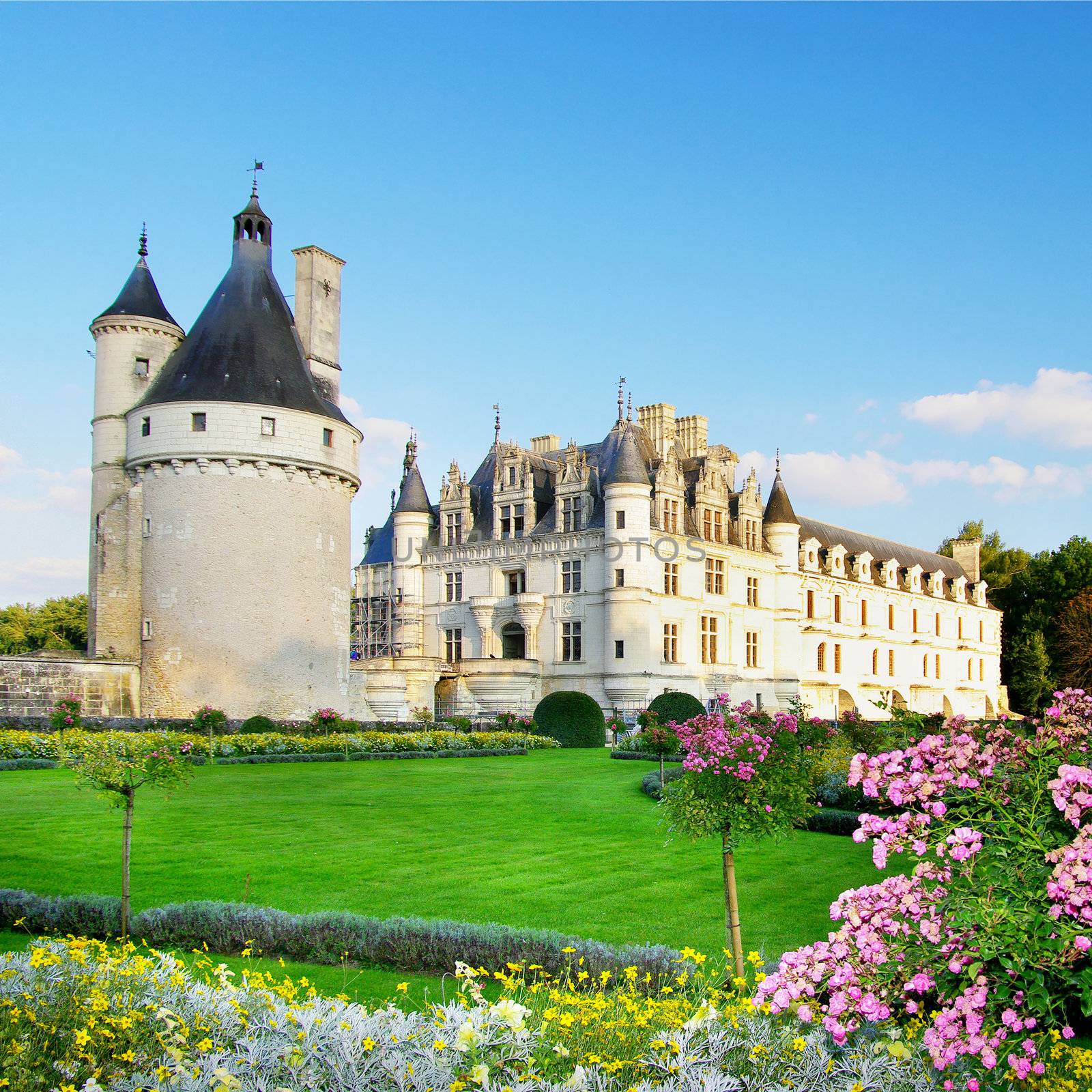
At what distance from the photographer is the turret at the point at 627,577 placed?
38.0m

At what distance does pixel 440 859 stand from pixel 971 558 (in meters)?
60.9

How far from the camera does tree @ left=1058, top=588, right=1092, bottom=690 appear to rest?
49156 mm

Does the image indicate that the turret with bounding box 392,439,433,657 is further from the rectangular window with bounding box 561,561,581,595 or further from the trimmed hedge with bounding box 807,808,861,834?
the trimmed hedge with bounding box 807,808,861,834

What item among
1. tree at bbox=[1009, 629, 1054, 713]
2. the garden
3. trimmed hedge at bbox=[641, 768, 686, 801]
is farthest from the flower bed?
tree at bbox=[1009, 629, 1054, 713]

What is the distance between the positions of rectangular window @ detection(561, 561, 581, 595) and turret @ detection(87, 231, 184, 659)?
15.7 meters

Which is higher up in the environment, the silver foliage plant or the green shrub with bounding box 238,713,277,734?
the silver foliage plant

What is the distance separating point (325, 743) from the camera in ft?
83.5

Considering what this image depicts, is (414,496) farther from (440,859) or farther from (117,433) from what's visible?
(440,859)

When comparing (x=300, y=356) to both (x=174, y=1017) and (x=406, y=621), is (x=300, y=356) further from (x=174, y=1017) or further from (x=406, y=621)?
(x=174, y=1017)

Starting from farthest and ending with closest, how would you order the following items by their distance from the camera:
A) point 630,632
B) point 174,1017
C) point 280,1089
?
1. point 630,632
2. point 174,1017
3. point 280,1089

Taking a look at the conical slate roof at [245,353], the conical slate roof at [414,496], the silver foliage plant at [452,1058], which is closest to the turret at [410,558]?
the conical slate roof at [414,496]

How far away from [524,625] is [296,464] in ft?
44.9

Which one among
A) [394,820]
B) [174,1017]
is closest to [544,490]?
[394,820]

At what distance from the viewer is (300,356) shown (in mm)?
31672
